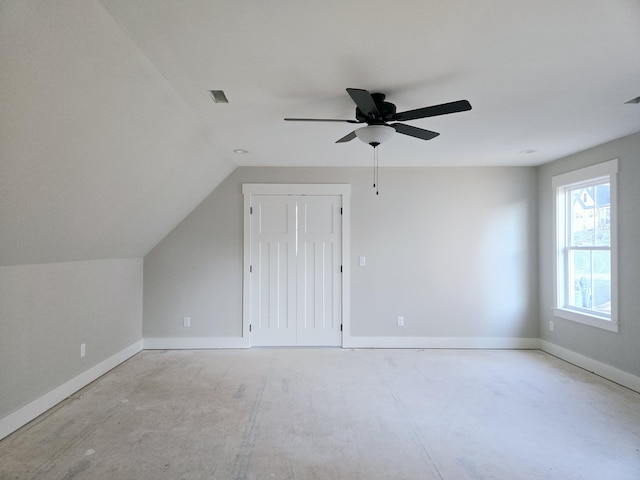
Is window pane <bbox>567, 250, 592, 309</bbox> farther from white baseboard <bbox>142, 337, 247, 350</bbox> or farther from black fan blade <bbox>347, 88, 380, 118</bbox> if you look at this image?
white baseboard <bbox>142, 337, 247, 350</bbox>

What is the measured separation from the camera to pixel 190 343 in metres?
4.66

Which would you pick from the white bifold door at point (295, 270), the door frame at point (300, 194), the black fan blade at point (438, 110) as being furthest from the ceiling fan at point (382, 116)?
the white bifold door at point (295, 270)

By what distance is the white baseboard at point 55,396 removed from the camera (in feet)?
8.37

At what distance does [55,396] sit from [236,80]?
2.96 meters

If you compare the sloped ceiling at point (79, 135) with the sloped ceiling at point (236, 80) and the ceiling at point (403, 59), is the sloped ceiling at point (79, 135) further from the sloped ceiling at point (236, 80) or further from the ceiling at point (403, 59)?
the ceiling at point (403, 59)

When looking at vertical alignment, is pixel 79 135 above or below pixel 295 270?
above

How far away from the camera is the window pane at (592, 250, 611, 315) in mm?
3781

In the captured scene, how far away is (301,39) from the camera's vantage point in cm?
187

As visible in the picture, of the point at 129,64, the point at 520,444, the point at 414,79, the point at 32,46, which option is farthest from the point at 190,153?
the point at 520,444

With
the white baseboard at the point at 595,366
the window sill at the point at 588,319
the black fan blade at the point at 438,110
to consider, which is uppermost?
the black fan blade at the point at 438,110

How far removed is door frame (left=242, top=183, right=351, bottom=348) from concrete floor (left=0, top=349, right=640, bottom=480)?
756 mm

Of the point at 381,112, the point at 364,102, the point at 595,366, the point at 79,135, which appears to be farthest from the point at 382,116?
the point at 595,366

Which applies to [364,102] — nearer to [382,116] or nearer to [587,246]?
[382,116]

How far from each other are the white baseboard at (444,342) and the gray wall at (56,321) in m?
2.75
